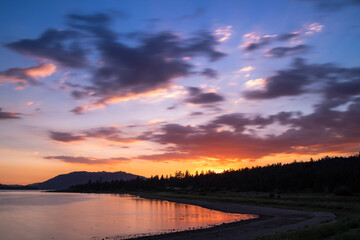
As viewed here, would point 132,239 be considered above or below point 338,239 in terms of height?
below

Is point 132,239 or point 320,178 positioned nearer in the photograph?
point 132,239

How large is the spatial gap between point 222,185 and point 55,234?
16663cm

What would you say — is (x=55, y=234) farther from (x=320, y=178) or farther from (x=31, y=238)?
(x=320, y=178)

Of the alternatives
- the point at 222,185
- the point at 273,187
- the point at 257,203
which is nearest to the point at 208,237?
the point at 257,203

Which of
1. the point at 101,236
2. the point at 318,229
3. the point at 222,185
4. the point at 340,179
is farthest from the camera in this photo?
the point at 222,185

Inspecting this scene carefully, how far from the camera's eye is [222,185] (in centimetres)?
19712

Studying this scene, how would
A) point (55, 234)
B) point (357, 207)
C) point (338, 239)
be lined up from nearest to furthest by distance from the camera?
point (338, 239) → point (55, 234) → point (357, 207)

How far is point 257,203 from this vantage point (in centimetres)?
7575

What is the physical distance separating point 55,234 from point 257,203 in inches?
2014

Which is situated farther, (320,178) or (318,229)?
Result: (320,178)

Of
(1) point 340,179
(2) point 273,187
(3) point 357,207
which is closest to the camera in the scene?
(3) point 357,207

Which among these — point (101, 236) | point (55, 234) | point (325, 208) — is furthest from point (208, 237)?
point (325, 208)

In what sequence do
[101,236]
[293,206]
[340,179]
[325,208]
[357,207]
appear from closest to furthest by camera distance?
[101,236], [357,207], [325,208], [293,206], [340,179]

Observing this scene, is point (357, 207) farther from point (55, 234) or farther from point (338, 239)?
point (55, 234)
